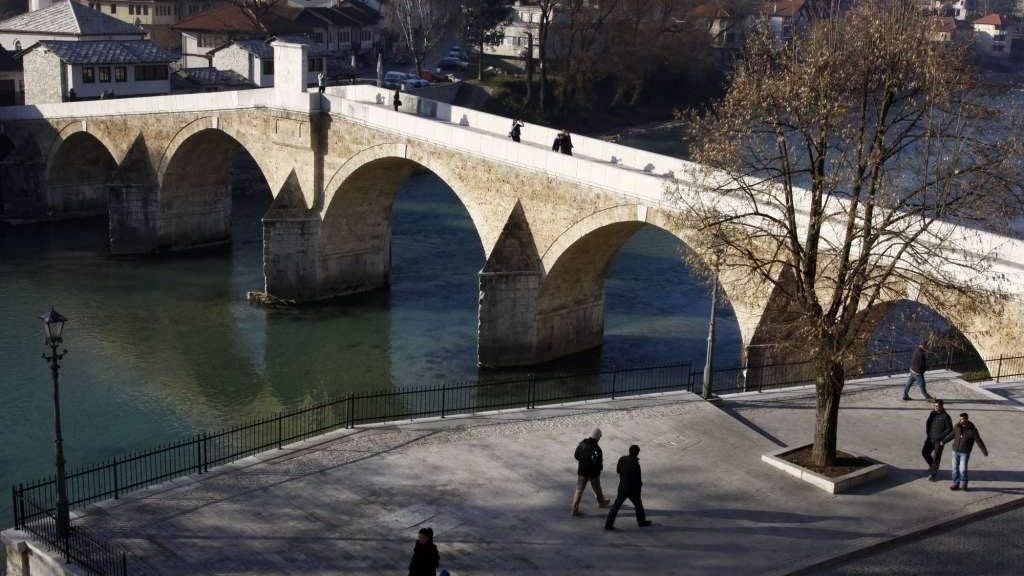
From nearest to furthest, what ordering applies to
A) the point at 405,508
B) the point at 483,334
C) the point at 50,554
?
the point at 50,554 → the point at 405,508 → the point at 483,334

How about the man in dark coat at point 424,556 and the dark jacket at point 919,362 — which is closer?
the man in dark coat at point 424,556

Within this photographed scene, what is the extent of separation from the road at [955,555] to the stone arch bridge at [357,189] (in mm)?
Result: 3114

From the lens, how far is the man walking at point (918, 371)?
62.8 ft

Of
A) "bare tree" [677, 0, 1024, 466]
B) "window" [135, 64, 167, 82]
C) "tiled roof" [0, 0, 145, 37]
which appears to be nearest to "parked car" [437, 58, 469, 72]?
"tiled roof" [0, 0, 145, 37]

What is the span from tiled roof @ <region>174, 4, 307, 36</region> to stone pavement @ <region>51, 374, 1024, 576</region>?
155ft

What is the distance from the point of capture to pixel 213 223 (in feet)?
137

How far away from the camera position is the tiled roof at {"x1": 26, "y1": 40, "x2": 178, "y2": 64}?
4741 cm

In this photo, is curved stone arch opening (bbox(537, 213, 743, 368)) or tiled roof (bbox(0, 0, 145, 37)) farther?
tiled roof (bbox(0, 0, 145, 37))

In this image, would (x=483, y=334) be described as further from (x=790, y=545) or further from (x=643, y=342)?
(x=790, y=545)

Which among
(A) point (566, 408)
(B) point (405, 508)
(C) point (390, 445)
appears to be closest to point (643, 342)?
(A) point (566, 408)

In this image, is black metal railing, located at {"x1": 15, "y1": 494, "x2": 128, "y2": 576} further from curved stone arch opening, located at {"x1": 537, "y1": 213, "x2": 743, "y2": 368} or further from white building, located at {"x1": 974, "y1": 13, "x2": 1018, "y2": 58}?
white building, located at {"x1": 974, "y1": 13, "x2": 1018, "y2": 58}

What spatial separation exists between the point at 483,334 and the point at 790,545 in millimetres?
14693

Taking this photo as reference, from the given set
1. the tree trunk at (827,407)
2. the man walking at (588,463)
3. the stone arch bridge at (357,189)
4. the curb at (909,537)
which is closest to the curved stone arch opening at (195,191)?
the stone arch bridge at (357,189)

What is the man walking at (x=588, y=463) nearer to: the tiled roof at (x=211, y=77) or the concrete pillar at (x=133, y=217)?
the concrete pillar at (x=133, y=217)
